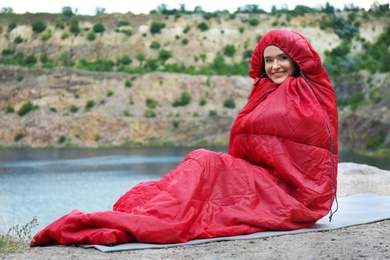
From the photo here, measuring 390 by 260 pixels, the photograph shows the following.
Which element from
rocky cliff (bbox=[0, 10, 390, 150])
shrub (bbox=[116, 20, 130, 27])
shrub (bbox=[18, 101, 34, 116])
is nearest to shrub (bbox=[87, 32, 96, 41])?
rocky cliff (bbox=[0, 10, 390, 150])

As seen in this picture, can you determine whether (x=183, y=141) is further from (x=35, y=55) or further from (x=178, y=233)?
(x=178, y=233)

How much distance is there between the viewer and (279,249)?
5.61m

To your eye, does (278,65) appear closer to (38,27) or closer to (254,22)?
(38,27)

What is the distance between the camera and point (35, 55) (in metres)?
57.7

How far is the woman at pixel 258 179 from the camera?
5.91 metres

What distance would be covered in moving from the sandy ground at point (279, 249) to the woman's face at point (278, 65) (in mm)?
1410

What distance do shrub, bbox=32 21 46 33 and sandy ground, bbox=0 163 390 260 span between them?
55605 mm

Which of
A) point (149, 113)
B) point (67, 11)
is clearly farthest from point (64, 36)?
point (149, 113)

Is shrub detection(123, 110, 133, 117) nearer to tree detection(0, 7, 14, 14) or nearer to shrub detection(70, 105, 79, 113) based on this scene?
shrub detection(70, 105, 79, 113)

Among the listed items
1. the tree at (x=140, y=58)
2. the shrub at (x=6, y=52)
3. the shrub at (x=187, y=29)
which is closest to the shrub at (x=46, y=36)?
the shrub at (x=6, y=52)

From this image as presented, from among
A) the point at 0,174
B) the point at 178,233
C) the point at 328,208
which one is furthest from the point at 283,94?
the point at 0,174

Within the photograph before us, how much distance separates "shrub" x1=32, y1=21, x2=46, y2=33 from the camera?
60.0 meters

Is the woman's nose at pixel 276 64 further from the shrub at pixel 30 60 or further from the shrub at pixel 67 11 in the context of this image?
the shrub at pixel 67 11

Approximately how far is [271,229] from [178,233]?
0.88 metres
